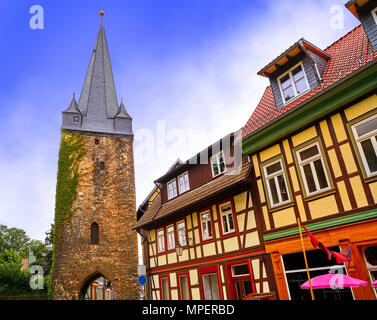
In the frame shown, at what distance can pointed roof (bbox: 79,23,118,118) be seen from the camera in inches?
1177

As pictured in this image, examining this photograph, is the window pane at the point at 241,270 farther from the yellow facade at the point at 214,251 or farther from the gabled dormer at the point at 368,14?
the gabled dormer at the point at 368,14

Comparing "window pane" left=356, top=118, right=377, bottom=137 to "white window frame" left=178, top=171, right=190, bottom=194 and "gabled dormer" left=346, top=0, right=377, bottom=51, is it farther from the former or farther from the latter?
"white window frame" left=178, top=171, right=190, bottom=194

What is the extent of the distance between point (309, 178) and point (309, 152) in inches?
30.4

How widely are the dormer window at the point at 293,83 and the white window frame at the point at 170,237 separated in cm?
870

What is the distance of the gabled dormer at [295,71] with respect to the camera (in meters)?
9.93

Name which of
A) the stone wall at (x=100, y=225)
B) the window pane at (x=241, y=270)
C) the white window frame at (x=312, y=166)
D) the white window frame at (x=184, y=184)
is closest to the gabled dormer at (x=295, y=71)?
the white window frame at (x=312, y=166)

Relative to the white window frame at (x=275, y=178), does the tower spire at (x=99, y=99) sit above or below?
above

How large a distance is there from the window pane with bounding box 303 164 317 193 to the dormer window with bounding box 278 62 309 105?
2.49 metres

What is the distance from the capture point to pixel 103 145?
2662 centimetres

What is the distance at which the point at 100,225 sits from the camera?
23.5 m

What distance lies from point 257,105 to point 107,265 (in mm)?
16385

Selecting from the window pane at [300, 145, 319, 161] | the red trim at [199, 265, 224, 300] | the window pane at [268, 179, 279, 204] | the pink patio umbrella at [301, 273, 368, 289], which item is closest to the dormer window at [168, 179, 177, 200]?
the red trim at [199, 265, 224, 300]

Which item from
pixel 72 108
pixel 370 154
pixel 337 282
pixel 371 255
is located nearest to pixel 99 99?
pixel 72 108

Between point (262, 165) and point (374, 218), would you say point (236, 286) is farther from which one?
point (374, 218)
